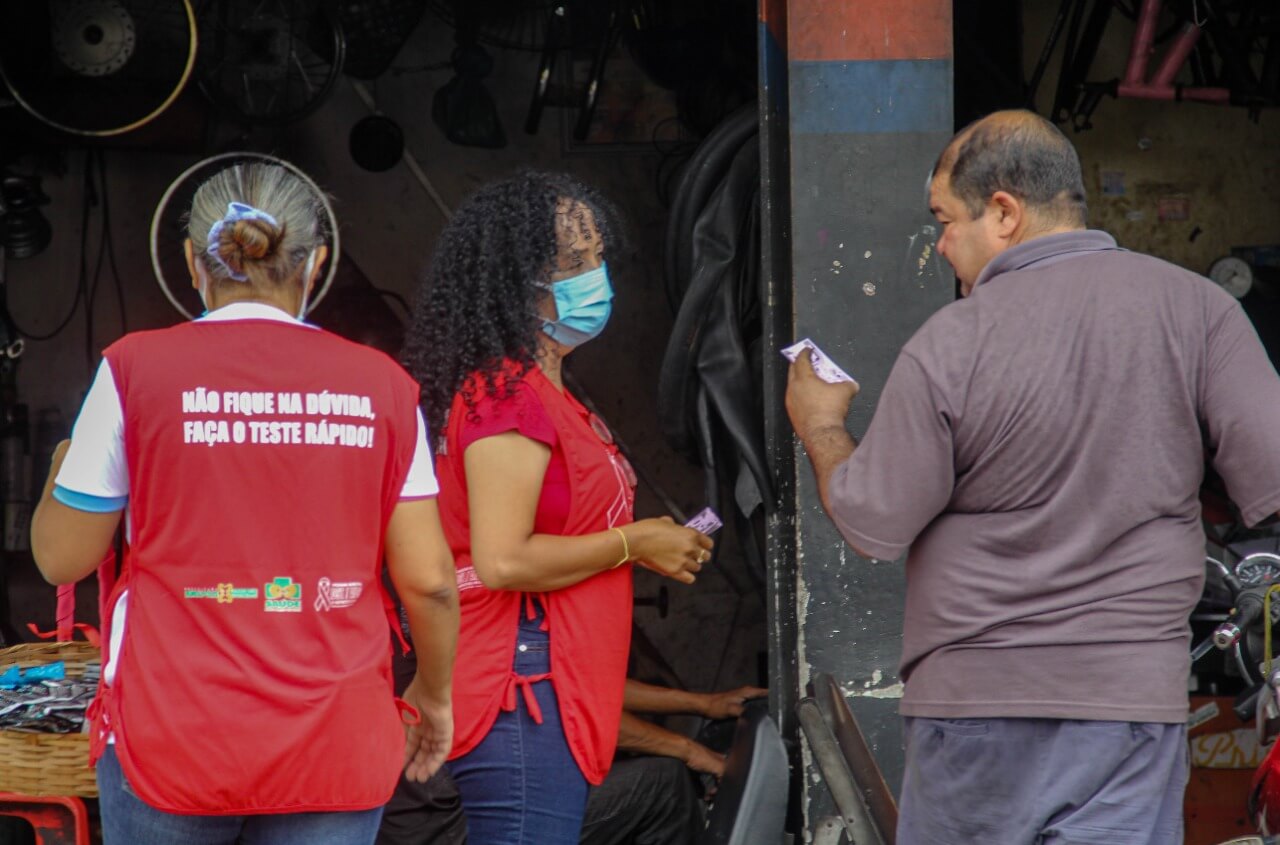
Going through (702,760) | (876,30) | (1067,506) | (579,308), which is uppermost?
(876,30)

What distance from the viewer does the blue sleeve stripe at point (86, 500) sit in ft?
7.11

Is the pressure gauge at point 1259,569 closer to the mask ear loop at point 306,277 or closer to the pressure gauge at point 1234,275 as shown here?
the mask ear loop at point 306,277

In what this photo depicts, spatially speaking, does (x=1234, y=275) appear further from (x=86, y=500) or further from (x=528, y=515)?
(x=86, y=500)

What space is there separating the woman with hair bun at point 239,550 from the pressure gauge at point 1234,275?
13.9ft

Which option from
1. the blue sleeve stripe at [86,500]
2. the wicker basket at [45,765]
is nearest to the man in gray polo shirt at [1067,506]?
the blue sleeve stripe at [86,500]

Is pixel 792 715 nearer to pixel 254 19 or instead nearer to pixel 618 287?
pixel 618 287

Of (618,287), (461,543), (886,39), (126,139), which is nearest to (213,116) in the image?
(126,139)

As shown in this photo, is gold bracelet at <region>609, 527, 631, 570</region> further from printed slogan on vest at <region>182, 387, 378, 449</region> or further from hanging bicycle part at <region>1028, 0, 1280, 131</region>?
hanging bicycle part at <region>1028, 0, 1280, 131</region>

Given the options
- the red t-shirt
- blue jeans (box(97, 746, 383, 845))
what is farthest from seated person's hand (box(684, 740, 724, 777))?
blue jeans (box(97, 746, 383, 845))

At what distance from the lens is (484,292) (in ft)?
9.21

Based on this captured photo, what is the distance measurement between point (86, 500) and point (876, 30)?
220 cm

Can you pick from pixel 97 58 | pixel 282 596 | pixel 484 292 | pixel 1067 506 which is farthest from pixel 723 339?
pixel 97 58

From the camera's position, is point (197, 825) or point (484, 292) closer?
point (197, 825)

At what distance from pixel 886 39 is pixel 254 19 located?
2752 millimetres
